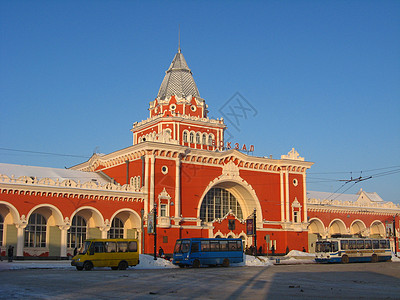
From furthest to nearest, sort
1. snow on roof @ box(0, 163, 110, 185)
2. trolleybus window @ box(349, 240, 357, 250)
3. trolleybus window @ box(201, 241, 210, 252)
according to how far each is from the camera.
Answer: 1. snow on roof @ box(0, 163, 110, 185)
2. trolleybus window @ box(349, 240, 357, 250)
3. trolleybus window @ box(201, 241, 210, 252)

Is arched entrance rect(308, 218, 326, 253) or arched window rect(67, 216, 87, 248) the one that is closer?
arched window rect(67, 216, 87, 248)

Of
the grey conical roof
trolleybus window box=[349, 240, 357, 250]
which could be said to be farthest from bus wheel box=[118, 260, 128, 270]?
the grey conical roof

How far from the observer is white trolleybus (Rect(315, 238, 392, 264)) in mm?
47594

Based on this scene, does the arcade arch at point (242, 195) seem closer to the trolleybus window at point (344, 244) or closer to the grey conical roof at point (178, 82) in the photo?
the grey conical roof at point (178, 82)

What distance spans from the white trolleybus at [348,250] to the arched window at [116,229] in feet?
61.3

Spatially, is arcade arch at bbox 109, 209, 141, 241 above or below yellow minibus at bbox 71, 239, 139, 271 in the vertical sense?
above

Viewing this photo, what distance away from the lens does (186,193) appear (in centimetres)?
5453

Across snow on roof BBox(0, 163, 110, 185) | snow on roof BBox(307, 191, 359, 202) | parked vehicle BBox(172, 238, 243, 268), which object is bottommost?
parked vehicle BBox(172, 238, 243, 268)

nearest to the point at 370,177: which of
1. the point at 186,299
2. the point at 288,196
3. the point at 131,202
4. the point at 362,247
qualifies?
the point at 362,247

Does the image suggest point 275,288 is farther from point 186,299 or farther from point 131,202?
point 131,202

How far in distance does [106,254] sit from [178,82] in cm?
3127

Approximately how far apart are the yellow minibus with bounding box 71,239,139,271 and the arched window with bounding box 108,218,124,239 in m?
15.9

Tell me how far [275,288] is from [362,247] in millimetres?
29531

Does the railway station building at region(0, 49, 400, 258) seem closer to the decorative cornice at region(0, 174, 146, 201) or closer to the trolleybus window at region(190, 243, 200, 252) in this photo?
the decorative cornice at region(0, 174, 146, 201)
